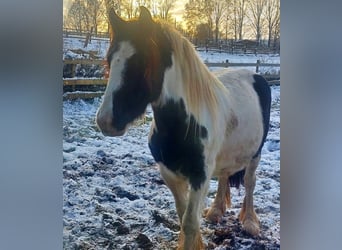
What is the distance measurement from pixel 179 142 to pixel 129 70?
0.31 m

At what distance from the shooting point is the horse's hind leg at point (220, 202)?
5.30 ft

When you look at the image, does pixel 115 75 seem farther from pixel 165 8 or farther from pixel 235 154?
A: pixel 235 154

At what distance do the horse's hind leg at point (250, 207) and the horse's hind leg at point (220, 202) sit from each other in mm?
72

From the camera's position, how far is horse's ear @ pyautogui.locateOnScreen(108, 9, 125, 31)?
4.90 ft

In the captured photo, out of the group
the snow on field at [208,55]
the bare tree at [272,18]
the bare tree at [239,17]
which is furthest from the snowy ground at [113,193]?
the bare tree at [272,18]

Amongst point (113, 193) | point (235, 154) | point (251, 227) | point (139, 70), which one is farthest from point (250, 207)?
point (139, 70)

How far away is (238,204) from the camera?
165 centimetres

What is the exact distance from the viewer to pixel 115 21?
4.91ft

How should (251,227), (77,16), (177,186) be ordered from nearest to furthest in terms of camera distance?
1. (77,16)
2. (177,186)
3. (251,227)

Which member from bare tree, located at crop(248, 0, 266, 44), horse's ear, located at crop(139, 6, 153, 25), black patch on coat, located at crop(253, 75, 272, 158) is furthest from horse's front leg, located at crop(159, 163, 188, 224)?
bare tree, located at crop(248, 0, 266, 44)

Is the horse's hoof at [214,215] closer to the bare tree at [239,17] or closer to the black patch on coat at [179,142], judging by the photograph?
the black patch on coat at [179,142]

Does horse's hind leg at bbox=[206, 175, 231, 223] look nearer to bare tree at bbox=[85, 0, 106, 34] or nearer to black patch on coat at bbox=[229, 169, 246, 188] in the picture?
black patch on coat at bbox=[229, 169, 246, 188]
